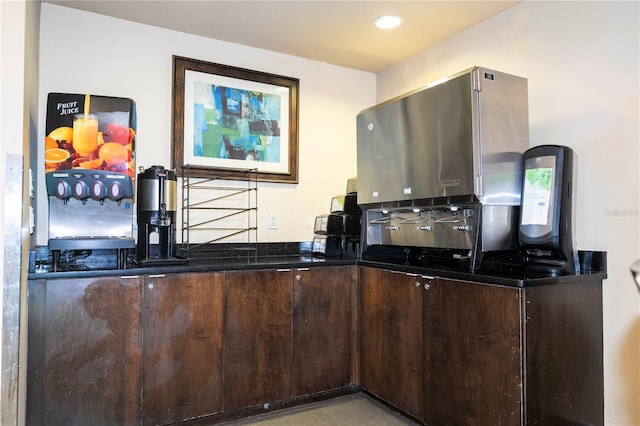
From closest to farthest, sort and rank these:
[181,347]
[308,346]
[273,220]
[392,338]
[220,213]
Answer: [181,347], [392,338], [308,346], [220,213], [273,220]

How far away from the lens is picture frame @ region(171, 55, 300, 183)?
2.85 metres

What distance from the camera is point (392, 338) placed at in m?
2.48

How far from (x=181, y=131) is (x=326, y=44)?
1198mm

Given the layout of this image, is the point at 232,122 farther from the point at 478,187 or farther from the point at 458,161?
the point at 478,187

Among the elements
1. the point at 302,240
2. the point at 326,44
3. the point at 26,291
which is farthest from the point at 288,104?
the point at 26,291

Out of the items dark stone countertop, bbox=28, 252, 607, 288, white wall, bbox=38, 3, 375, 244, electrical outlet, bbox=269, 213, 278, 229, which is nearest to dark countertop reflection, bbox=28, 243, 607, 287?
dark stone countertop, bbox=28, 252, 607, 288

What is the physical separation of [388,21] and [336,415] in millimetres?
2441

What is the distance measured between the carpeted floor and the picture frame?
1569mm

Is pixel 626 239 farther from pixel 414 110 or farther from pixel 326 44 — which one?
pixel 326 44

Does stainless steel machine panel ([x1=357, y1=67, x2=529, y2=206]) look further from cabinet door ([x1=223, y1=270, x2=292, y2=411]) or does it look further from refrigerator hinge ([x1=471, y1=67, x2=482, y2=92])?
cabinet door ([x1=223, y1=270, x2=292, y2=411])

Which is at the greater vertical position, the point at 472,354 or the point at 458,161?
the point at 458,161

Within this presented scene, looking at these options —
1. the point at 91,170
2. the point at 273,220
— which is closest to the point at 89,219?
the point at 91,170

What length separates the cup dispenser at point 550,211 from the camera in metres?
1.97

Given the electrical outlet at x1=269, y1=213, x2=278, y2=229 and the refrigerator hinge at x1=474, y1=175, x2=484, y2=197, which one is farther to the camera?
the electrical outlet at x1=269, y1=213, x2=278, y2=229
